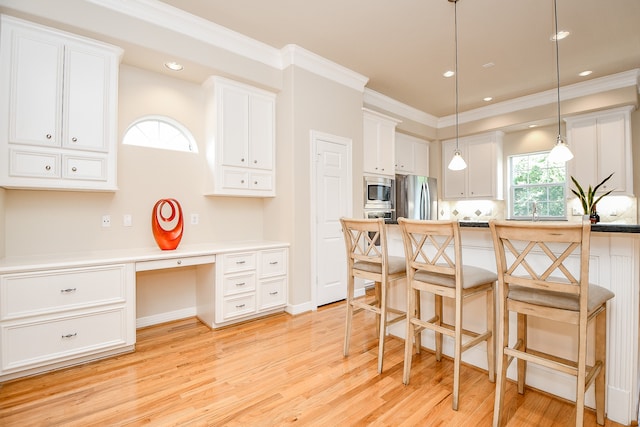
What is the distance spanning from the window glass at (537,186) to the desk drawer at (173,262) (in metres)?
4.85

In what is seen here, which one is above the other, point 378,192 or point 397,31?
point 397,31

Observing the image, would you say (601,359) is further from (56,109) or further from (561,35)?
(56,109)

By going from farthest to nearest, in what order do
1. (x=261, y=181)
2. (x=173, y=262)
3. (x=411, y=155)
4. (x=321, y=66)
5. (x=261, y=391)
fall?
(x=411, y=155), (x=321, y=66), (x=261, y=181), (x=173, y=262), (x=261, y=391)

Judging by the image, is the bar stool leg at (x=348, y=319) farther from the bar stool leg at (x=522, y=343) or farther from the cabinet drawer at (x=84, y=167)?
the cabinet drawer at (x=84, y=167)

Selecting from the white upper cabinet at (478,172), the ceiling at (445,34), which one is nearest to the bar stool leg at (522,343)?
the ceiling at (445,34)

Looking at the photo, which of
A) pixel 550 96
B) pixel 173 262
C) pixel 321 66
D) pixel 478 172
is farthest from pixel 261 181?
pixel 550 96

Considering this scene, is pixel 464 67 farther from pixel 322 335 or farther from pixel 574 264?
pixel 322 335

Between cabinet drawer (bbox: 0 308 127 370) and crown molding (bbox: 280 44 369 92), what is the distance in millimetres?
3035

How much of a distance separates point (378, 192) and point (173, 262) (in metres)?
2.93

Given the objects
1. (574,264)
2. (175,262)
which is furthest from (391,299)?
(175,262)

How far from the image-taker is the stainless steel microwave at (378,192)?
4.41 metres

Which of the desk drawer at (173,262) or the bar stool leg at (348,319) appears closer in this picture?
the bar stool leg at (348,319)

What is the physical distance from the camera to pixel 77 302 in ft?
7.56

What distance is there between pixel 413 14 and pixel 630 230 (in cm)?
250
